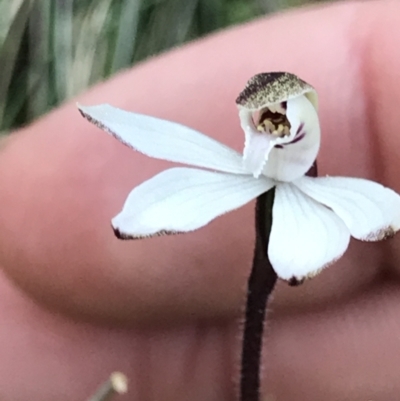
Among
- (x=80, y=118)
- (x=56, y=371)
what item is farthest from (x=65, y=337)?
(x=80, y=118)

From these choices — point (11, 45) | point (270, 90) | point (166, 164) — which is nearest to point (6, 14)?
point (11, 45)

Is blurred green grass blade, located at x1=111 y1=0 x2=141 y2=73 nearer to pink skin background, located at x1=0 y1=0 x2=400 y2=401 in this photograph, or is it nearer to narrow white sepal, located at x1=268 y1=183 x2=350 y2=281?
pink skin background, located at x1=0 y1=0 x2=400 y2=401

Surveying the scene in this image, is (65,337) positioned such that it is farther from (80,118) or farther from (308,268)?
(308,268)

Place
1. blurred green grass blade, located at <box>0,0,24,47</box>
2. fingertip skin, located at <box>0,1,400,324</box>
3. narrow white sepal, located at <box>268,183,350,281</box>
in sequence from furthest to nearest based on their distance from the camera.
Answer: blurred green grass blade, located at <box>0,0,24,47</box> → fingertip skin, located at <box>0,1,400,324</box> → narrow white sepal, located at <box>268,183,350,281</box>

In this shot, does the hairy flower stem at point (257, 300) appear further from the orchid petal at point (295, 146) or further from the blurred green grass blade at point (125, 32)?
the blurred green grass blade at point (125, 32)

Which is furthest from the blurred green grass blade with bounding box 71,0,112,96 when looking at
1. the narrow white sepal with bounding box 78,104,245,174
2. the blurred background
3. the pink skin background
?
the narrow white sepal with bounding box 78,104,245,174

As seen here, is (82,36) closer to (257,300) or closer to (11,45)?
(11,45)

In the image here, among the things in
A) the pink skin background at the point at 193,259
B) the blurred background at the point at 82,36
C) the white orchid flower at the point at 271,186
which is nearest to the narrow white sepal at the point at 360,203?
the white orchid flower at the point at 271,186
